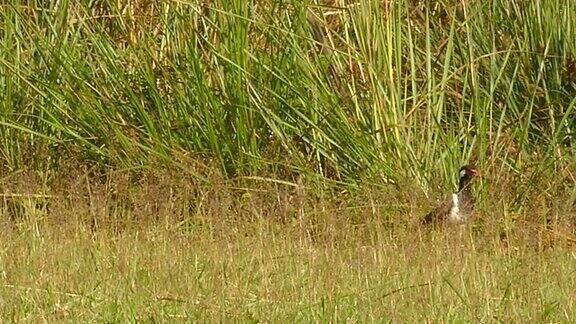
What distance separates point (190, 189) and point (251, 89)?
0.54 meters

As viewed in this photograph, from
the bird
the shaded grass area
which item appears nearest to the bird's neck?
the bird

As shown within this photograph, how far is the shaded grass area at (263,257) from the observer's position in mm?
4520

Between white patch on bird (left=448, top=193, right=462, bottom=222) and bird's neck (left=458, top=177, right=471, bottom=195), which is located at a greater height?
bird's neck (left=458, top=177, right=471, bottom=195)

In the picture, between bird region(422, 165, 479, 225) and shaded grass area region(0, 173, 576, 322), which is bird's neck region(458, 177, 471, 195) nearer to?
bird region(422, 165, 479, 225)

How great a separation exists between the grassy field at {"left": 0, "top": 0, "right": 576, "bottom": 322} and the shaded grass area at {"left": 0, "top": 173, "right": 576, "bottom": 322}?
0.06 feet

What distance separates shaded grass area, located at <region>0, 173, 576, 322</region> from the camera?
4520 millimetres

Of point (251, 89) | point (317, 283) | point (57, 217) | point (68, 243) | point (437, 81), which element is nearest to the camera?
point (317, 283)

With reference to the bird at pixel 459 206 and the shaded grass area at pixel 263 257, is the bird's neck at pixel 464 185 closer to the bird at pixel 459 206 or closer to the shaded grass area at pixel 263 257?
the bird at pixel 459 206

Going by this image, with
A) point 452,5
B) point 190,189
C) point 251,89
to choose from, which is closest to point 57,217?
point 190,189

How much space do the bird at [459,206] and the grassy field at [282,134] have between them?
0.07 m

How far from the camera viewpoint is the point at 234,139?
267 inches

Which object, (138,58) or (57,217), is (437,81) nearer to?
(138,58)

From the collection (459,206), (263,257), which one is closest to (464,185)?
(459,206)

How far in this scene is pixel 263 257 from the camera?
5367mm
